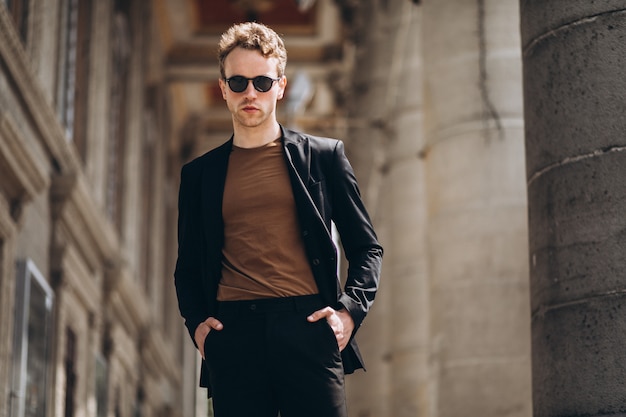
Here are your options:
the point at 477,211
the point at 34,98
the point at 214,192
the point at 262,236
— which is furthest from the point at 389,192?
the point at 262,236

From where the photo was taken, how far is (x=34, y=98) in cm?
1606

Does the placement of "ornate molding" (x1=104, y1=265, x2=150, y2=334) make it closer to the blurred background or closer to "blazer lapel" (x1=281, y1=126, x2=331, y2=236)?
the blurred background

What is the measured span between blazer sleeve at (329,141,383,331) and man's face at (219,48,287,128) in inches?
13.7

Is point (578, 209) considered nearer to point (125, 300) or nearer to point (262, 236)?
point (262, 236)

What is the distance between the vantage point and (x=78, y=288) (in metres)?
20.1

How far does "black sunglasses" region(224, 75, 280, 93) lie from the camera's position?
16.3 ft

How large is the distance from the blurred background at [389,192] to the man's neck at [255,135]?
1544 mm

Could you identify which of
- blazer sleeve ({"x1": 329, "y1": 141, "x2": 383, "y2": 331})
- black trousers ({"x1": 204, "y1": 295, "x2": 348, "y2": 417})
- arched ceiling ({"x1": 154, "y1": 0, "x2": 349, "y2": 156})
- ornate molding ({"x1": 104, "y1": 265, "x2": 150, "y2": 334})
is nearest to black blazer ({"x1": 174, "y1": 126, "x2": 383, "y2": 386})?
blazer sleeve ({"x1": 329, "y1": 141, "x2": 383, "y2": 331})

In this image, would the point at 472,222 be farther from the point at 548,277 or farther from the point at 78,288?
the point at 78,288

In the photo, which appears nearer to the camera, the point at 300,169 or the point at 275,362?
the point at 275,362

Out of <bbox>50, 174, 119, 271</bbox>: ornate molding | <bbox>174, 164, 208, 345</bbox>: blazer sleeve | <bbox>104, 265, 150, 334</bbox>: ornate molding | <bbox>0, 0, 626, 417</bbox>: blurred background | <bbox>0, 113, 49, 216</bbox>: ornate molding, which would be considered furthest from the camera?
<bbox>104, 265, 150, 334</bbox>: ornate molding

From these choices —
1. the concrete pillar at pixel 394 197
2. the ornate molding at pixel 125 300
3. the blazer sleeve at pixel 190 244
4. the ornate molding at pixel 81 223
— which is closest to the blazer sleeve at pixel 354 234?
the blazer sleeve at pixel 190 244

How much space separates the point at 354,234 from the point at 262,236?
376mm

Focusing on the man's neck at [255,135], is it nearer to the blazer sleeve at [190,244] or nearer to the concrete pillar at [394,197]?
the blazer sleeve at [190,244]
